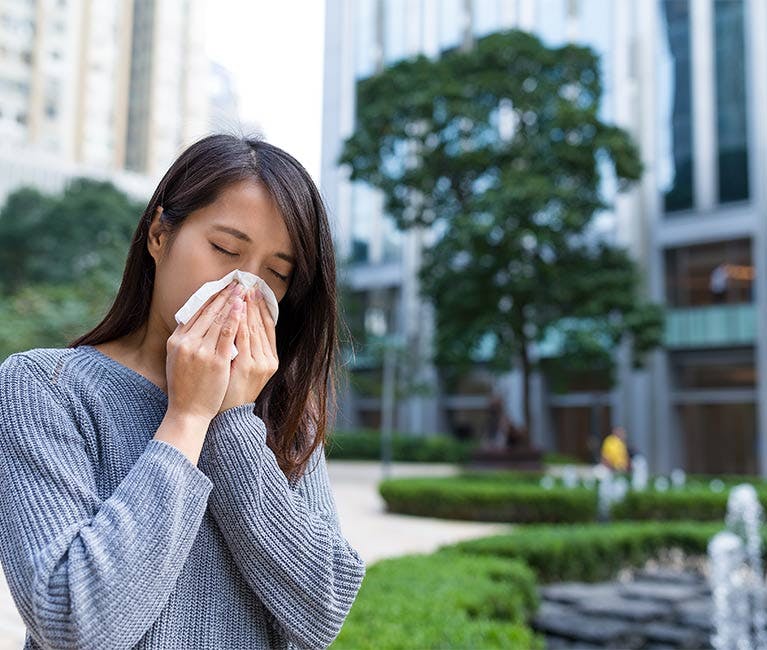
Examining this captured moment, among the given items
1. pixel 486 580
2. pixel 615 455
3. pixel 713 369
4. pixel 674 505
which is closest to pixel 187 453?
pixel 486 580

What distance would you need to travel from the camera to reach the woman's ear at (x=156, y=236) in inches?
43.5

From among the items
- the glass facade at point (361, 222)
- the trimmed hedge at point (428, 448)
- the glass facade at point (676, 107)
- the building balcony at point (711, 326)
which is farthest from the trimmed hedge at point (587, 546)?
the glass facade at point (361, 222)

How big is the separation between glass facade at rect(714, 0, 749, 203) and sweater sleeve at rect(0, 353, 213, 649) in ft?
71.6

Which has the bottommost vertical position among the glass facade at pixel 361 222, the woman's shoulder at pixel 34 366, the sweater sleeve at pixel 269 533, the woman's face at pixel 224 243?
the sweater sleeve at pixel 269 533

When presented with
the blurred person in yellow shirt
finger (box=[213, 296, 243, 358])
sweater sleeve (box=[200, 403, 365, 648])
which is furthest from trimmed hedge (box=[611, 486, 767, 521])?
finger (box=[213, 296, 243, 358])

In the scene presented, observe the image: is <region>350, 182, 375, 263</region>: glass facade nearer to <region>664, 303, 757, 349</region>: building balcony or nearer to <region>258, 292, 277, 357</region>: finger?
<region>664, 303, 757, 349</region>: building balcony

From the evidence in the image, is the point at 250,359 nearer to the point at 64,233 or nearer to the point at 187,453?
the point at 187,453

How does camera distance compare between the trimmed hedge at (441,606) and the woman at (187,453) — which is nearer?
the woman at (187,453)

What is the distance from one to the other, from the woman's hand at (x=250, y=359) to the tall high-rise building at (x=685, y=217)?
1852cm

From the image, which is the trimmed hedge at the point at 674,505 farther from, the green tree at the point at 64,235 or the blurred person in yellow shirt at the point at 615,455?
the green tree at the point at 64,235

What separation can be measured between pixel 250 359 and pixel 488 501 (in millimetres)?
10958

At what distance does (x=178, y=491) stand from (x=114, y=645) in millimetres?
162

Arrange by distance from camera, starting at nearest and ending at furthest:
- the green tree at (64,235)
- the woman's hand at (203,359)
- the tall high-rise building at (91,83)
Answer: the woman's hand at (203,359)
the green tree at (64,235)
the tall high-rise building at (91,83)

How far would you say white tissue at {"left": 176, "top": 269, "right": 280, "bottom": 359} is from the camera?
0.99m
